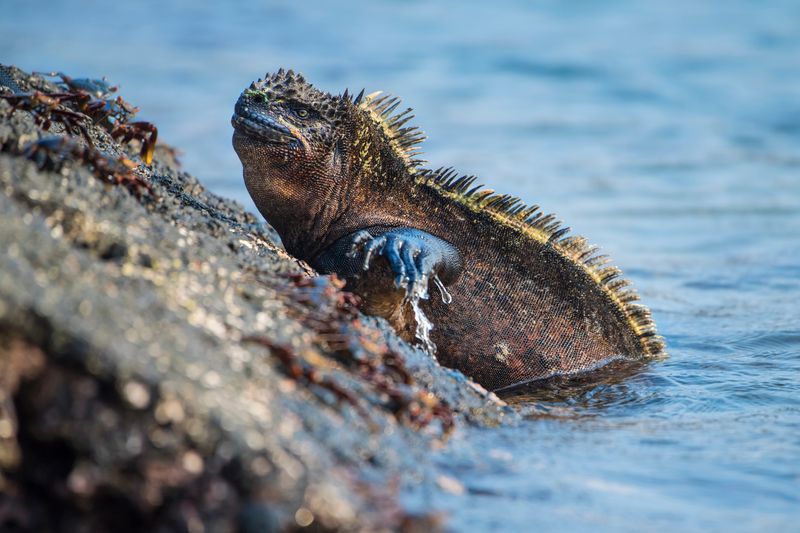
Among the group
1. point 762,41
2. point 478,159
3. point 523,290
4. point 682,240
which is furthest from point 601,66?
point 523,290

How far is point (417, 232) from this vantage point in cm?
572

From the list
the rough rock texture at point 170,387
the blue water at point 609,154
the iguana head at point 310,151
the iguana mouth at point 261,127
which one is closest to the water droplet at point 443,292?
the iguana head at point 310,151

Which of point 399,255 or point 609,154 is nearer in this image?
point 399,255

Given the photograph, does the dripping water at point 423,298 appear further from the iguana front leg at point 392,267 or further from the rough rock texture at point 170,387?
Result: the rough rock texture at point 170,387

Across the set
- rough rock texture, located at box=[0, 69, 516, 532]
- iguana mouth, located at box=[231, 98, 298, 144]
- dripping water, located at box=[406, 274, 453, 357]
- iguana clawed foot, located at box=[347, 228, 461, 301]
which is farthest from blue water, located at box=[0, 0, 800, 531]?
iguana mouth, located at box=[231, 98, 298, 144]

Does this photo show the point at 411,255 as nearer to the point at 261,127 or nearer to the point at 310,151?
the point at 310,151

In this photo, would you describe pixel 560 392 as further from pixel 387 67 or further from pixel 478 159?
pixel 387 67

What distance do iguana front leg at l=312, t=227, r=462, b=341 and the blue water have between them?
0.90 meters

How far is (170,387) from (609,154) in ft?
39.7

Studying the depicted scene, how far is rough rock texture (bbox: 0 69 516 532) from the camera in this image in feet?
9.70

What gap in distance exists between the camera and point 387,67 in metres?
18.0

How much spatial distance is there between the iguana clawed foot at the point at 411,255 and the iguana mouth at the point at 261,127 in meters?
0.69

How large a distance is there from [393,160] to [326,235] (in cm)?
60

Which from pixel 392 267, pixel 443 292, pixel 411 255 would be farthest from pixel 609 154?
pixel 392 267
